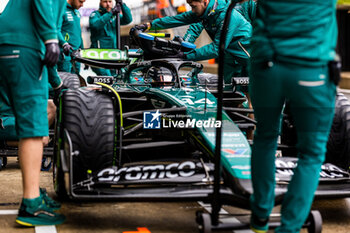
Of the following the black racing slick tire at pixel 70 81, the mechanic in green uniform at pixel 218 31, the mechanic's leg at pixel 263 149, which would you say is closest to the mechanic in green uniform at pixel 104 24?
the mechanic in green uniform at pixel 218 31

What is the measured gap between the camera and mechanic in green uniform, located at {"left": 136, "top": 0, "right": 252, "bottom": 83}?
217 inches

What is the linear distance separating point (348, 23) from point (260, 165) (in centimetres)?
1889

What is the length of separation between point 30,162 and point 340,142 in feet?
7.42

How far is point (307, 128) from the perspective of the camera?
103 inches

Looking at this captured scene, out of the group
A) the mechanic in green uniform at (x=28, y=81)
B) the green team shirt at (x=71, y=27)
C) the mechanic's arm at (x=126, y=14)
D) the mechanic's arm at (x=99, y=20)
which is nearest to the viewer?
the mechanic in green uniform at (x=28, y=81)

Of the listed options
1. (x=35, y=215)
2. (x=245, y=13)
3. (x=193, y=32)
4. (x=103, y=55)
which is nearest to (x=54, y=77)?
(x=103, y=55)

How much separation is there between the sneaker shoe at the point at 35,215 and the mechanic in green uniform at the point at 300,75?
164 cm

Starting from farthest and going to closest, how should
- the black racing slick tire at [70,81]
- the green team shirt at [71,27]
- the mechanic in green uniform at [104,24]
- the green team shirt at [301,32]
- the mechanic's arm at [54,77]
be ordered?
the mechanic in green uniform at [104,24], the green team shirt at [71,27], the black racing slick tire at [70,81], the mechanic's arm at [54,77], the green team shirt at [301,32]

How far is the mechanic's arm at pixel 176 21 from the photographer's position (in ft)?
20.8

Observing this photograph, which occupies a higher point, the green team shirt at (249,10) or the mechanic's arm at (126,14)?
the green team shirt at (249,10)

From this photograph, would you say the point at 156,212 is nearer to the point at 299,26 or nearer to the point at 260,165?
the point at 260,165

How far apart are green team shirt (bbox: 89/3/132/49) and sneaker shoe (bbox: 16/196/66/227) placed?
5.68 metres

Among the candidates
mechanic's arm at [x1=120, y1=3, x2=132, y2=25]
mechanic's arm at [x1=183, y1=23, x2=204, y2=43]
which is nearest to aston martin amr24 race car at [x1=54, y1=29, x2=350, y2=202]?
mechanic's arm at [x1=183, y1=23, x2=204, y2=43]

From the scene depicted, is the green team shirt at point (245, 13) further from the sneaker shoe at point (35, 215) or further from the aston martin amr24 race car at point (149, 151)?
the sneaker shoe at point (35, 215)
